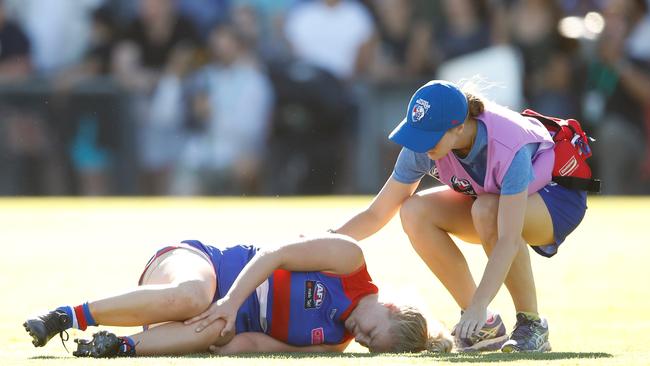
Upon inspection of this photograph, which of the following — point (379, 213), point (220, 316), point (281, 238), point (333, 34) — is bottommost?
point (281, 238)

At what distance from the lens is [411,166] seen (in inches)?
240

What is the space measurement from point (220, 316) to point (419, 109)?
3.99 feet

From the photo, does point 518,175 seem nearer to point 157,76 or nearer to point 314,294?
point 314,294

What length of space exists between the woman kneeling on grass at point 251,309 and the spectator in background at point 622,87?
10176mm

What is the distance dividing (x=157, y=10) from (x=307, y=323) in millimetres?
10981

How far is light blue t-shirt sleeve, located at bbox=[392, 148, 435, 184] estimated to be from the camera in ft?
19.9

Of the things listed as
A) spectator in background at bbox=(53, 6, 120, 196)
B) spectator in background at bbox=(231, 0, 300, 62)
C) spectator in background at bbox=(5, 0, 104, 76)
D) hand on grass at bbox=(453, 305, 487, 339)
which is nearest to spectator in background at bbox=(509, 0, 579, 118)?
spectator in background at bbox=(231, 0, 300, 62)

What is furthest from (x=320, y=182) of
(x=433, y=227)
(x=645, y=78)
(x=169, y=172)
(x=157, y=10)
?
(x=433, y=227)

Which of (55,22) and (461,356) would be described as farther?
(55,22)

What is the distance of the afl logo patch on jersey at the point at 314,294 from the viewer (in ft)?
18.8

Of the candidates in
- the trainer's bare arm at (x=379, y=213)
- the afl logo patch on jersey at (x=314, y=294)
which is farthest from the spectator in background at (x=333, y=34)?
the afl logo patch on jersey at (x=314, y=294)

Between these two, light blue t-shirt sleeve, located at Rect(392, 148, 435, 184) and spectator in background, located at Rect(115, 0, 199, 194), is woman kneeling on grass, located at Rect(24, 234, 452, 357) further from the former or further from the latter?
spectator in background, located at Rect(115, 0, 199, 194)

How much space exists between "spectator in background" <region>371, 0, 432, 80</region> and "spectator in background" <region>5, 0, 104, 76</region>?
3.56 meters

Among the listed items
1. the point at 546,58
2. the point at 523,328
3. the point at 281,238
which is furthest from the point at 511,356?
the point at 546,58
